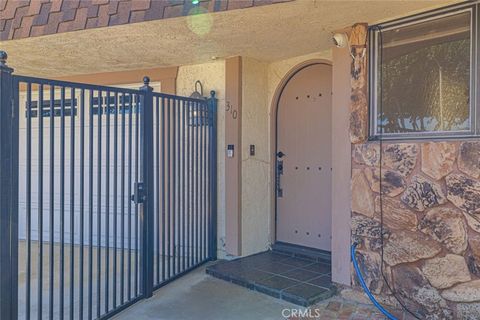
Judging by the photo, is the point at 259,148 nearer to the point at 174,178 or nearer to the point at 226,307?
the point at 174,178

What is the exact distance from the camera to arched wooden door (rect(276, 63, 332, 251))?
4.91 metres

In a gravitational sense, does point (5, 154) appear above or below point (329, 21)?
below

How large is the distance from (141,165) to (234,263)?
169 centimetres

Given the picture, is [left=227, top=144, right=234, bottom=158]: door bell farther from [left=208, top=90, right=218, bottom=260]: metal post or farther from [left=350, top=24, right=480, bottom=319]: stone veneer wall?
[left=350, top=24, right=480, bottom=319]: stone veneer wall

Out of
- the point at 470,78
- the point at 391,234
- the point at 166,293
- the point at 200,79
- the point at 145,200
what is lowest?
the point at 166,293

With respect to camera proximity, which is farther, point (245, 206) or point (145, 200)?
point (245, 206)

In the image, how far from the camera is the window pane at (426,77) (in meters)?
3.17

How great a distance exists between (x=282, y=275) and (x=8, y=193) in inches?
108

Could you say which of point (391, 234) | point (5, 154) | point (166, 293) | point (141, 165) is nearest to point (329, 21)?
point (391, 234)

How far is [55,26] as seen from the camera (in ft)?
13.3

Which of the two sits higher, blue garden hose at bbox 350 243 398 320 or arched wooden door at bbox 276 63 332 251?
arched wooden door at bbox 276 63 332 251

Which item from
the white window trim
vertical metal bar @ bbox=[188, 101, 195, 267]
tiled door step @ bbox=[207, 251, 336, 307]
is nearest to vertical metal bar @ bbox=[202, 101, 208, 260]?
vertical metal bar @ bbox=[188, 101, 195, 267]

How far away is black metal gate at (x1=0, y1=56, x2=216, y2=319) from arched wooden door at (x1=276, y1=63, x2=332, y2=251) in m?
0.92

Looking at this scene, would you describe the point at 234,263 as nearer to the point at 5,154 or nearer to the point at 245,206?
the point at 245,206
